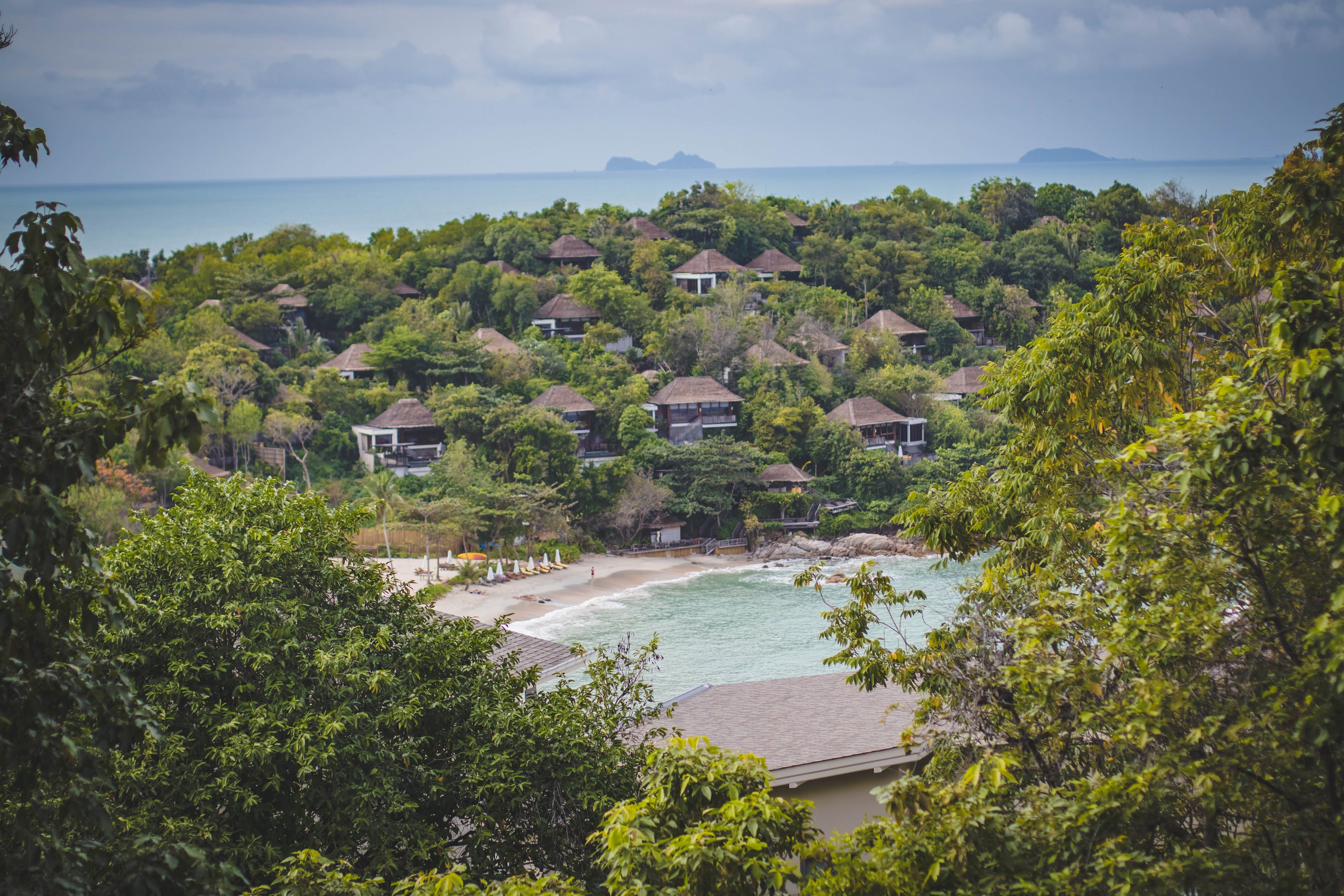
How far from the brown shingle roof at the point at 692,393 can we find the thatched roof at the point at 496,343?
A: 4779 millimetres

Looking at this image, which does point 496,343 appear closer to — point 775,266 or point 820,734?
point 775,266

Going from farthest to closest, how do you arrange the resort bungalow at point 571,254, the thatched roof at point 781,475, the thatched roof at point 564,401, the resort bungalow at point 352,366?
the resort bungalow at point 571,254
the resort bungalow at point 352,366
the thatched roof at point 564,401
the thatched roof at point 781,475

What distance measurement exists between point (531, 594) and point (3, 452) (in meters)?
19.1

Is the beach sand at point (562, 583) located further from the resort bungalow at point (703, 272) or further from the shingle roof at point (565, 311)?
the resort bungalow at point (703, 272)

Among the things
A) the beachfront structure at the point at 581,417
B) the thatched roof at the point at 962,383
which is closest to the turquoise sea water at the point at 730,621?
the beachfront structure at the point at 581,417

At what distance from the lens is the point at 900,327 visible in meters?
36.5

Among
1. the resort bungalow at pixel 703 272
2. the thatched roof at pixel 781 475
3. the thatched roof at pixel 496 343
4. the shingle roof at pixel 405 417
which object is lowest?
the thatched roof at pixel 781 475

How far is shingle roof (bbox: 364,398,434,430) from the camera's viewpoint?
26.9 metres

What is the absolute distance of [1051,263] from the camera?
4119 centimetres

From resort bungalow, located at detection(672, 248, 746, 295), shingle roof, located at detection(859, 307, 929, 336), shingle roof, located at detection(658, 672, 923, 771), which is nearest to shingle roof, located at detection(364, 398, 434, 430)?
resort bungalow, located at detection(672, 248, 746, 295)

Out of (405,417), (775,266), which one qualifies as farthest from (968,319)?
(405,417)

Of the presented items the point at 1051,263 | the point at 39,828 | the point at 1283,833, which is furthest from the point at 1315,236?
the point at 1051,263

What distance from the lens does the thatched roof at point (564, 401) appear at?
2811cm

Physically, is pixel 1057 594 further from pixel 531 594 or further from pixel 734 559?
pixel 734 559
